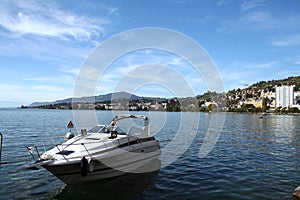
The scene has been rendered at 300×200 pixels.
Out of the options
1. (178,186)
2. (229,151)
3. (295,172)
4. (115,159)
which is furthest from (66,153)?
(229,151)

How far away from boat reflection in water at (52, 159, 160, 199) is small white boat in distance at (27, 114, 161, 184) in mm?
378

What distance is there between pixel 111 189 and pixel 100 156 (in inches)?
70.8

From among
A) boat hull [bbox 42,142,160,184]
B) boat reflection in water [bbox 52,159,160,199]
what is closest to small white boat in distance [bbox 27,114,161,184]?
boat hull [bbox 42,142,160,184]

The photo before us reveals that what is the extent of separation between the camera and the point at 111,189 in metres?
13.1

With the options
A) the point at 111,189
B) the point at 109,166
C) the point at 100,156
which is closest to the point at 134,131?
the point at 109,166

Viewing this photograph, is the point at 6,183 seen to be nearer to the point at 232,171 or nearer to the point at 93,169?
the point at 93,169

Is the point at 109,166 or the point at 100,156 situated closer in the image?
the point at 100,156

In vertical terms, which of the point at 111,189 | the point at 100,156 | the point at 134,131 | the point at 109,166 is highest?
the point at 134,131

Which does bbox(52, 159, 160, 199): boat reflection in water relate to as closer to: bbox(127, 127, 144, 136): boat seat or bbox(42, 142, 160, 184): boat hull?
bbox(42, 142, 160, 184): boat hull

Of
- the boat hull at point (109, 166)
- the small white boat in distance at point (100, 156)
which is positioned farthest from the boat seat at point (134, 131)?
the boat hull at point (109, 166)

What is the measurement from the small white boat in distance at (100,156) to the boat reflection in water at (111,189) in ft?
1.24

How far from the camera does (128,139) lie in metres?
15.3

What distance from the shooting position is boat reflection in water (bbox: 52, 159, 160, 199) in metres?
12.3

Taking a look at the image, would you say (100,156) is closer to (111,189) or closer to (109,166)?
(109,166)
